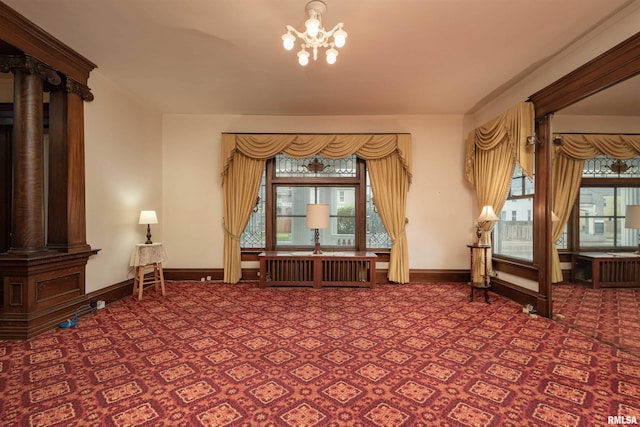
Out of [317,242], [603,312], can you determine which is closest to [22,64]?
[317,242]

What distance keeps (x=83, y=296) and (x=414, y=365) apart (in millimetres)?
3871

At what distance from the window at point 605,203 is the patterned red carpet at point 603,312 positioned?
829 mm

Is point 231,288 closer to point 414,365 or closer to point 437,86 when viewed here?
point 414,365

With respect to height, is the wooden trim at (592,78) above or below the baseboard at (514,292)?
above

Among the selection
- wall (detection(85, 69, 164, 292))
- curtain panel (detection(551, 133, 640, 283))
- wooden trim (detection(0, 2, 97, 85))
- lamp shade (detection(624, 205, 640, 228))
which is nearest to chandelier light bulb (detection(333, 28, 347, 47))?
wooden trim (detection(0, 2, 97, 85))

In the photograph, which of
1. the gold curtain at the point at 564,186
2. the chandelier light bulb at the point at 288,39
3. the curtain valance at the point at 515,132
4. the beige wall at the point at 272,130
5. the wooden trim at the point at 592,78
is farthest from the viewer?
the beige wall at the point at 272,130

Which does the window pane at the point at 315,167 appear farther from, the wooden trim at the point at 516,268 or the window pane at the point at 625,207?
the window pane at the point at 625,207

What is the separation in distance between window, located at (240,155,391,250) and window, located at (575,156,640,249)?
10.7ft

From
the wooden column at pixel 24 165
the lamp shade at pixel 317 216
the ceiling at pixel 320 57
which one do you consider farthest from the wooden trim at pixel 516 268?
the wooden column at pixel 24 165

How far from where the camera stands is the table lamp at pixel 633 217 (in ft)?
15.0

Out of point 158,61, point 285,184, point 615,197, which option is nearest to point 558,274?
point 615,197

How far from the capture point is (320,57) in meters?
3.34

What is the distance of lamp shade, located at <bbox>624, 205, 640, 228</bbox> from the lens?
15.0ft

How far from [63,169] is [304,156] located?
3.33 m
